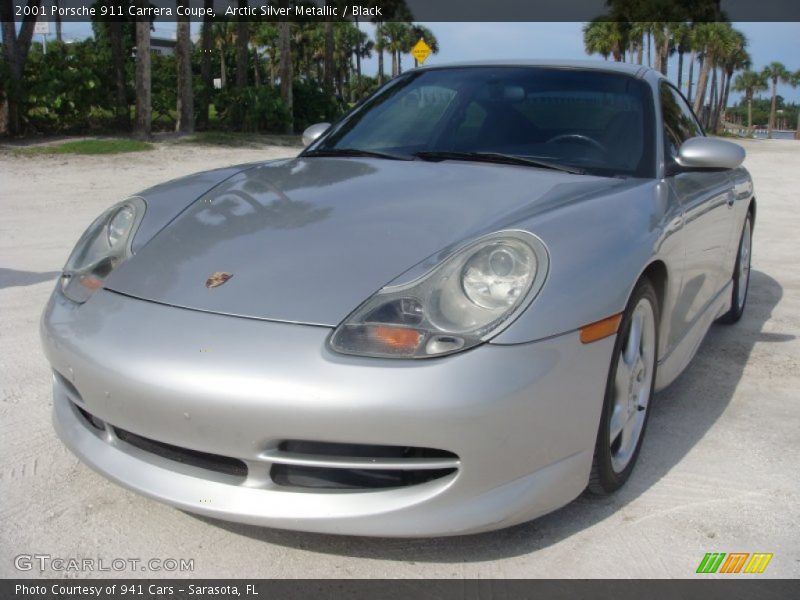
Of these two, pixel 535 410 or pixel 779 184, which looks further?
pixel 779 184

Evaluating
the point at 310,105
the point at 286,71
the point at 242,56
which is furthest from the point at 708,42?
the point at 286,71

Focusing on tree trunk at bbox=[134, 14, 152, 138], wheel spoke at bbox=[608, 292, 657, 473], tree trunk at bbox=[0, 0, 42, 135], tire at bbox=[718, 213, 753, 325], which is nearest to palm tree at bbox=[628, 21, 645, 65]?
tree trunk at bbox=[134, 14, 152, 138]

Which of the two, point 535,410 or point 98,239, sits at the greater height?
point 98,239

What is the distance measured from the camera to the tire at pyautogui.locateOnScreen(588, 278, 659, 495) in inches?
99.2

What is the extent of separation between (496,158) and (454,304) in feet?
3.98

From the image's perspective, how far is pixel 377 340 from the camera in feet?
7.22

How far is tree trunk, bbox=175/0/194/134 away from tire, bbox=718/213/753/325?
51.7 ft

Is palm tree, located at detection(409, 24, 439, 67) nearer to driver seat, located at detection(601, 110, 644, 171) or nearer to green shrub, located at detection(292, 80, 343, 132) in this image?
green shrub, located at detection(292, 80, 343, 132)

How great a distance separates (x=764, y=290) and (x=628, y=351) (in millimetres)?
3778

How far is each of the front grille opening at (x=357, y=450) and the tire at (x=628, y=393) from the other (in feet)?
1.88

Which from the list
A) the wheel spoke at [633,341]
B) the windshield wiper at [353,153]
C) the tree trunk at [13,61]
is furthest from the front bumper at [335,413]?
the tree trunk at [13,61]
